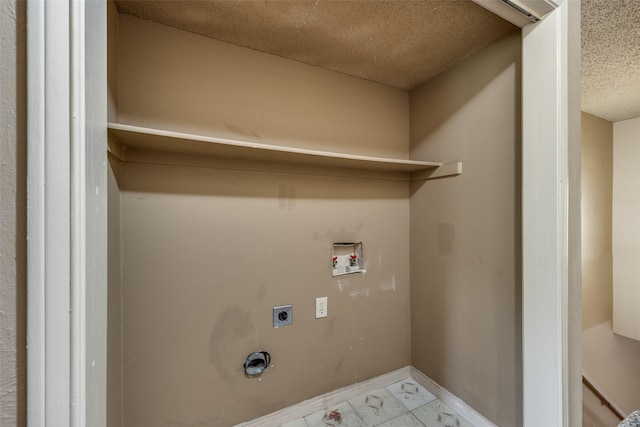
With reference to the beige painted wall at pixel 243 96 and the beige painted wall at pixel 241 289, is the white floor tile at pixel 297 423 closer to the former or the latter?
the beige painted wall at pixel 241 289

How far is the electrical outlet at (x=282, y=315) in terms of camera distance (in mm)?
1531

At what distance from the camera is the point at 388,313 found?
1893mm

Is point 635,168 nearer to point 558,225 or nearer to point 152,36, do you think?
point 558,225

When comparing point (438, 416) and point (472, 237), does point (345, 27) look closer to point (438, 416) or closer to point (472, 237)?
point (472, 237)

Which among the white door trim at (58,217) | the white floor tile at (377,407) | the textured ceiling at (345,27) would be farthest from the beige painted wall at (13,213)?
the white floor tile at (377,407)

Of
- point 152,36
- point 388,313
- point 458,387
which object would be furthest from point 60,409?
point 458,387

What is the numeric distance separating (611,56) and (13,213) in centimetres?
281

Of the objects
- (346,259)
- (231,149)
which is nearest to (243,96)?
(231,149)

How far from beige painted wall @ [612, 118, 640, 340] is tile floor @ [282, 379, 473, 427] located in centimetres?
272

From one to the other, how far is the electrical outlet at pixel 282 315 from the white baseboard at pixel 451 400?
1082 mm

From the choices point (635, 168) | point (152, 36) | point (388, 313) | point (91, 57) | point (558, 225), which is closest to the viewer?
point (91, 57)

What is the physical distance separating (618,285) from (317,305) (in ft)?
11.4

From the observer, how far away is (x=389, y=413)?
1.59m

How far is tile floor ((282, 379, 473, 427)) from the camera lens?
5.01ft
